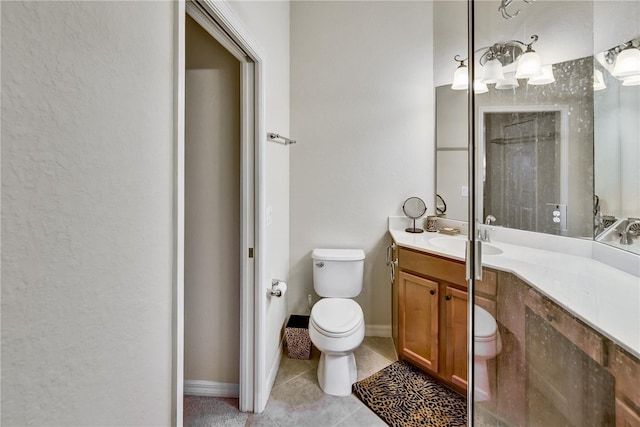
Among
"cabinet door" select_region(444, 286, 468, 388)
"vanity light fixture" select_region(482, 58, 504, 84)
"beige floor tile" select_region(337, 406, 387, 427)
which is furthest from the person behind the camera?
"cabinet door" select_region(444, 286, 468, 388)

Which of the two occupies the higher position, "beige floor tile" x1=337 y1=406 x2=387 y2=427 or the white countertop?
the white countertop

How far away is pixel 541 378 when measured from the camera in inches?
35.7

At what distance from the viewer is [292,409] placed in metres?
1.60

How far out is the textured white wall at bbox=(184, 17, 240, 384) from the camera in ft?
5.24

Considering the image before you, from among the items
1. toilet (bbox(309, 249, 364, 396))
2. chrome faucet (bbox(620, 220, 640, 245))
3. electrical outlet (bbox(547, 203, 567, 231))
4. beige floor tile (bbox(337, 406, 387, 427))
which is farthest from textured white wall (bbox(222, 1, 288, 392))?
chrome faucet (bbox(620, 220, 640, 245))

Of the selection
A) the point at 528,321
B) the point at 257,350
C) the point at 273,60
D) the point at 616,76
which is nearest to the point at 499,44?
the point at 616,76

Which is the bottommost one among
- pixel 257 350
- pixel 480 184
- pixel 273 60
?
pixel 257 350

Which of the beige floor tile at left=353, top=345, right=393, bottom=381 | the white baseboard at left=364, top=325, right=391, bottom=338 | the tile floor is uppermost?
the white baseboard at left=364, top=325, right=391, bottom=338

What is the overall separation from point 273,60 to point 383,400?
228cm

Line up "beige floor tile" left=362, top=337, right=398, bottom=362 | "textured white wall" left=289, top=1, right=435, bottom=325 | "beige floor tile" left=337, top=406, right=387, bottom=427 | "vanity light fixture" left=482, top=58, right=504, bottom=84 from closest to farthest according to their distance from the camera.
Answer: "vanity light fixture" left=482, top=58, right=504, bottom=84 → "beige floor tile" left=337, top=406, right=387, bottom=427 → "beige floor tile" left=362, top=337, right=398, bottom=362 → "textured white wall" left=289, top=1, right=435, bottom=325

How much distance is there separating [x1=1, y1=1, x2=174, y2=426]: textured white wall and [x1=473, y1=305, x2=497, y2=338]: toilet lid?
1084 millimetres

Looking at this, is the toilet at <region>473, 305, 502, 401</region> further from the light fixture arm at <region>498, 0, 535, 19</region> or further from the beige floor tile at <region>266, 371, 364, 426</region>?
the light fixture arm at <region>498, 0, 535, 19</region>

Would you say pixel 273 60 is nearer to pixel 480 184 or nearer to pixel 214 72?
pixel 214 72

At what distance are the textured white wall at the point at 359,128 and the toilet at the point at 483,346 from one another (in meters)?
1.34
